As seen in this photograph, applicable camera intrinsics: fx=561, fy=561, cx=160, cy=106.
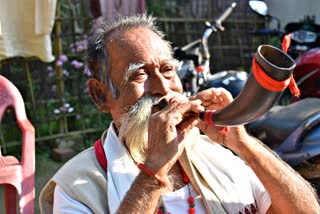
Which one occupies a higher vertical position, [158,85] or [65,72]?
[158,85]

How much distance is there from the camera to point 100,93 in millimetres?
2209

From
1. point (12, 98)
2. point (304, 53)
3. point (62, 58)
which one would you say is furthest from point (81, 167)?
point (62, 58)

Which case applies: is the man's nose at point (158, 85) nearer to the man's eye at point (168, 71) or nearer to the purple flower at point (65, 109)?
the man's eye at point (168, 71)

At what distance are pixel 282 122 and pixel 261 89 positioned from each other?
180 cm

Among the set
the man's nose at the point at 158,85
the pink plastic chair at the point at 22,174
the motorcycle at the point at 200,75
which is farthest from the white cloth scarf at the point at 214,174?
the motorcycle at the point at 200,75

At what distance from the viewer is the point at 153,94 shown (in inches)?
80.0

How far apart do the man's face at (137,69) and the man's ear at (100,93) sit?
5 centimetres

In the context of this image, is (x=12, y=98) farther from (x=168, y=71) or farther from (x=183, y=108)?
(x=183, y=108)

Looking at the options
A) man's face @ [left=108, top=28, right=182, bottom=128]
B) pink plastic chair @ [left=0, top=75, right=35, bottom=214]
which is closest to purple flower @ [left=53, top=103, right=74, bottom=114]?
pink plastic chair @ [left=0, top=75, right=35, bottom=214]

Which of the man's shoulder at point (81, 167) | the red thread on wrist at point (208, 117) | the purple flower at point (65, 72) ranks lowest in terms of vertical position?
the purple flower at point (65, 72)

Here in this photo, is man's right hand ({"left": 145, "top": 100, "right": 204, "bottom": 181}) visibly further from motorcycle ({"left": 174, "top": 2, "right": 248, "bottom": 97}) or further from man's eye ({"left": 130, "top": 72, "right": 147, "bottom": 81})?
motorcycle ({"left": 174, "top": 2, "right": 248, "bottom": 97})

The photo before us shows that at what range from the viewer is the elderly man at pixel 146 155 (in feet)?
6.42

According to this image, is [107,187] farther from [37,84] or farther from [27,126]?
[37,84]

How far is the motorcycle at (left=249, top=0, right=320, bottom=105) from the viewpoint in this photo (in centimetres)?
390
